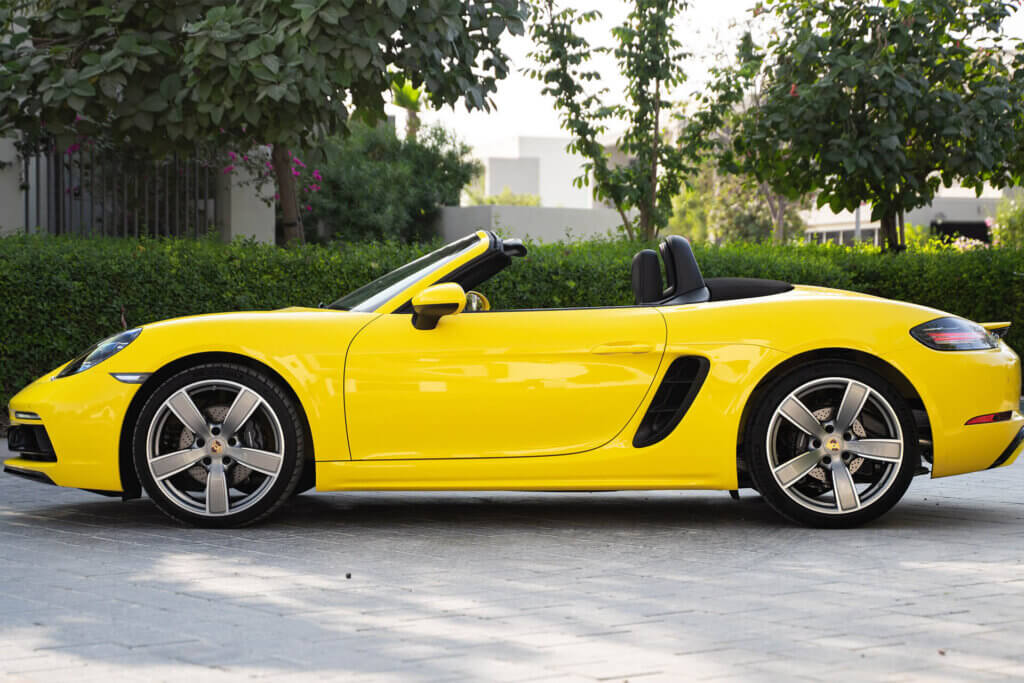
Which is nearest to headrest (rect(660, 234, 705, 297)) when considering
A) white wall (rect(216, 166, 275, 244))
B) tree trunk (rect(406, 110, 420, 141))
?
white wall (rect(216, 166, 275, 244))

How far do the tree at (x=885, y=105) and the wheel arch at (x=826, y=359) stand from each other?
793 centimetres

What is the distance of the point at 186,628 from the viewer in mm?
3783

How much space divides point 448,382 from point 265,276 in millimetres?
5318

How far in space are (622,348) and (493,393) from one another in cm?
61

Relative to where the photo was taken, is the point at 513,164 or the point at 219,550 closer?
the point at 219,550

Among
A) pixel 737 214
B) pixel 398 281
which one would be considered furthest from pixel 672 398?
pixel 737 214

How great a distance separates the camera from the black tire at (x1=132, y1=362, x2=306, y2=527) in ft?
17.5

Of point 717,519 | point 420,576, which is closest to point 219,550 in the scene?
point 420,576

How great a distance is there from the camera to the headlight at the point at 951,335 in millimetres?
5477

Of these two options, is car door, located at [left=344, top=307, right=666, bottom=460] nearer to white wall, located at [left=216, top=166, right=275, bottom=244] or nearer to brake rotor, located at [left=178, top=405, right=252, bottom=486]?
brake rotor, located at [left=178, top=405, right=252, bottom=486]

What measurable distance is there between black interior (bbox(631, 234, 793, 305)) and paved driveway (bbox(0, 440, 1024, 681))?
1086mm

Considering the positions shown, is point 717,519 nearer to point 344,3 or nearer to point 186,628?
point 186,628

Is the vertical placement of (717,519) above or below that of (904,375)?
below

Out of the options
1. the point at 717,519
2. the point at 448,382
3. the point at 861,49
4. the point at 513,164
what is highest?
the point at 513,164
